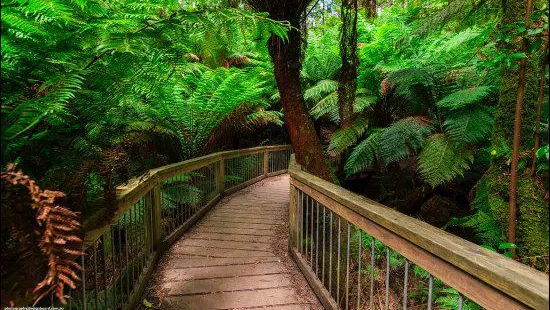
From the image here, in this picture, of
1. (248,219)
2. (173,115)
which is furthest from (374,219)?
(173,115)

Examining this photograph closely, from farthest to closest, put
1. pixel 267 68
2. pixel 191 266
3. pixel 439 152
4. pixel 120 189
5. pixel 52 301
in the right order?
pixel 267 68
pixel 439 152
pixel 191 266
pixel 120 189
pixel 52 301

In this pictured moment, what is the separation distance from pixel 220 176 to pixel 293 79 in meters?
2.84

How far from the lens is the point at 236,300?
2.35 m

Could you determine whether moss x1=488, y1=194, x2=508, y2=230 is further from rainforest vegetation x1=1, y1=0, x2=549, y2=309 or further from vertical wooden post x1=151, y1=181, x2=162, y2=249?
vertical wooden post x1=151, y1=181, x2=162, y2=249

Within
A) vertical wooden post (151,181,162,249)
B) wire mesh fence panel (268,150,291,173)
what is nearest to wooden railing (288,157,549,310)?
vertical wooden post (151,181,162,249)

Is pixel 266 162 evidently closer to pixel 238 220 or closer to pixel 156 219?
pixel 238 220

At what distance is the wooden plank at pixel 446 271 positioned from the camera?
868mm

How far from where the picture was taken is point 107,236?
1.92 m

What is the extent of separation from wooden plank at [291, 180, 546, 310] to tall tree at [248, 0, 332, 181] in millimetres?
1755

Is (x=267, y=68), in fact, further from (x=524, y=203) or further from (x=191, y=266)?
(x=524, y=203)

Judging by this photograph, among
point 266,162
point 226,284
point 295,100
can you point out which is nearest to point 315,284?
point 226,284

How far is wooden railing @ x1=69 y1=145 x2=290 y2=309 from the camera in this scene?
1655mm

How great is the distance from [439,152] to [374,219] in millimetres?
2300

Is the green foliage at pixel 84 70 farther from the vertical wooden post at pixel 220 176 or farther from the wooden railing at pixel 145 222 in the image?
the vertical wooden post at pixel 220 176
